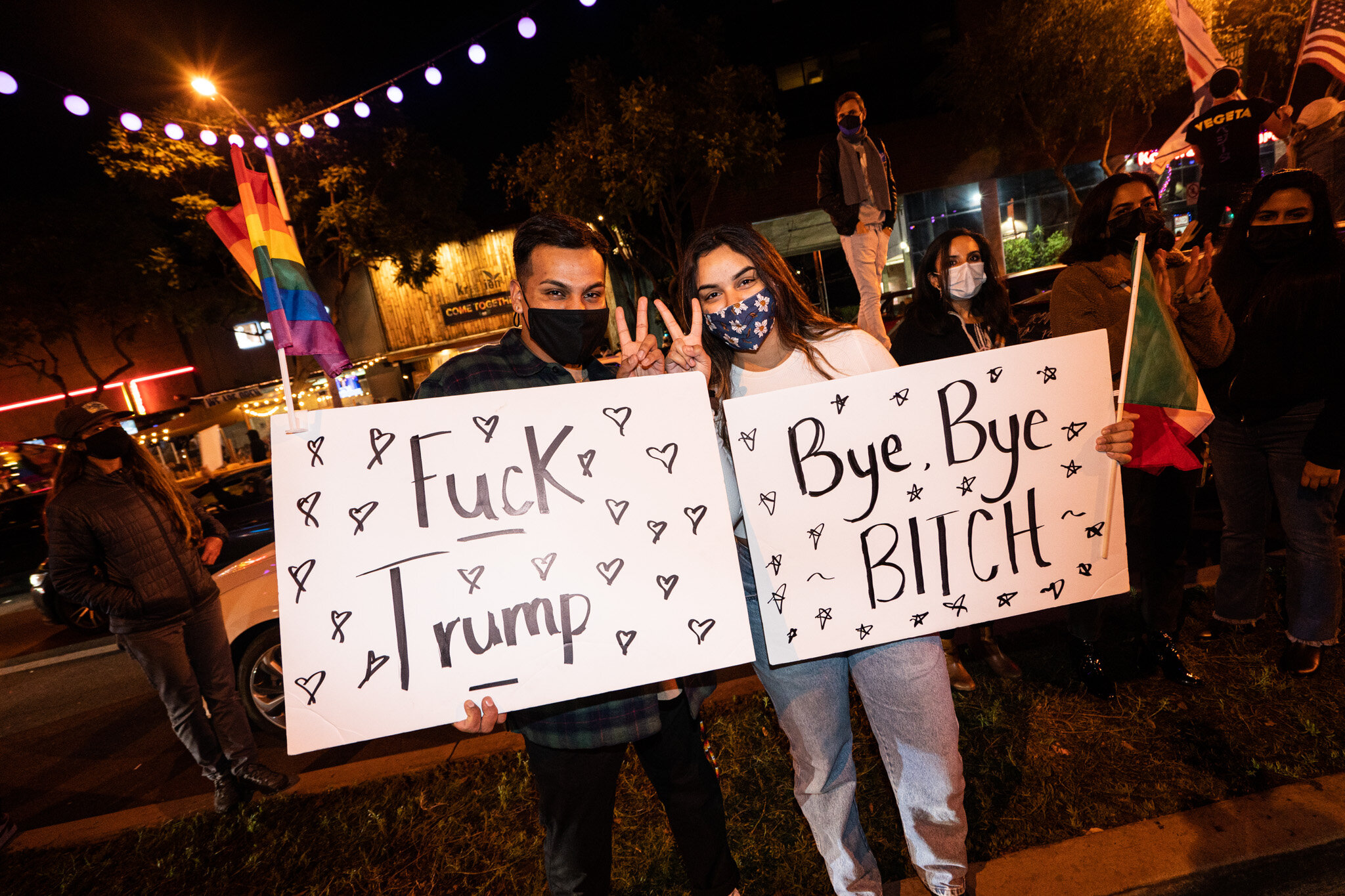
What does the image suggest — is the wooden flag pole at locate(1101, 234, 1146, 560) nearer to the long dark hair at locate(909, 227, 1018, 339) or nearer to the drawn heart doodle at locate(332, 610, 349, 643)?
the long dark hair at locate(909, 227, 1018, 339)

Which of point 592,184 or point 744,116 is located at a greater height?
point 744,116

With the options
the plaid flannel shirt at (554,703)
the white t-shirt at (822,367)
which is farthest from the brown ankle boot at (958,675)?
the white t-shirt at (822,367)

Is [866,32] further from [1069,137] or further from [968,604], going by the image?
[968,604]

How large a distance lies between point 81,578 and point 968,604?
155 inches

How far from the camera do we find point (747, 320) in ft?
5.92

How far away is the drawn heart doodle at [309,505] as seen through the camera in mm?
1546

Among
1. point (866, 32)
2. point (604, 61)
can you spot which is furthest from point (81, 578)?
point (866, 32)

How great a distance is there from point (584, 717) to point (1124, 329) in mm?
2777

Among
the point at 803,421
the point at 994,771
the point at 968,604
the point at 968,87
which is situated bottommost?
the point at 994,771

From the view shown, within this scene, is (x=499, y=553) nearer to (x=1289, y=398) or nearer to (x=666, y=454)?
(x=666, y=454)

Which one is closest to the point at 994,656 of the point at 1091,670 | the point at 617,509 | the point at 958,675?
the point at 958,675

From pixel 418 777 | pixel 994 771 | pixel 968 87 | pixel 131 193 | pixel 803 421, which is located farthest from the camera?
pixel 131 193

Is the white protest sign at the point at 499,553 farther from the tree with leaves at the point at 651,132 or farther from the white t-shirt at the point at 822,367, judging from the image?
the tree with leaves at the point at 651,132

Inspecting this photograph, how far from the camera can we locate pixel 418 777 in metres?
3.10
